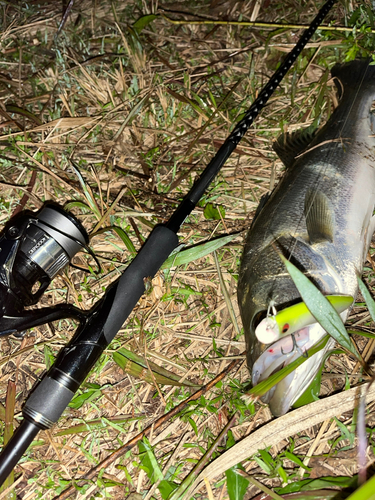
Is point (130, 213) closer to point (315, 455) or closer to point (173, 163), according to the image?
Result: point (173, 163)

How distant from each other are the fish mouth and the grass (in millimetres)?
283

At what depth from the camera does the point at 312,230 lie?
2.23 m

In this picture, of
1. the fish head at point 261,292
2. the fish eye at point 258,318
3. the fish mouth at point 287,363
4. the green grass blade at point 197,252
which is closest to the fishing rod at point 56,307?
the green grass blade at point 197,252

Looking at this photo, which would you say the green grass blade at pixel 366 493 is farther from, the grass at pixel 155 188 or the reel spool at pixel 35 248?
the reel spool at pixel 35 248

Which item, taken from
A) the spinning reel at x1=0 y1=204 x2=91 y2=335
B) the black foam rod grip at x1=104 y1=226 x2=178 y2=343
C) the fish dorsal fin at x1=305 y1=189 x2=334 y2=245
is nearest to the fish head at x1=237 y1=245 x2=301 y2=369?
the fish dorsal fin at x1=305 y1=189 x2=334 y2=245

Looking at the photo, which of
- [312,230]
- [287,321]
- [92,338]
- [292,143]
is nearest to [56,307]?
[92,338]

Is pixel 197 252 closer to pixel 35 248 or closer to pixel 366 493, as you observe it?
pixel 35 248

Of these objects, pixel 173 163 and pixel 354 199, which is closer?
pixel 354 199

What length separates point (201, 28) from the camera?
349 centimetres

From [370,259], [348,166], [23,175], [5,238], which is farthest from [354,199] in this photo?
[23,175]

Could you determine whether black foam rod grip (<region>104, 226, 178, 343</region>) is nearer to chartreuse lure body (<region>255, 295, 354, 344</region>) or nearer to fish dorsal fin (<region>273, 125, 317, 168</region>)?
chartreuse lure body (<region>255, 295, 354, 344</region>)

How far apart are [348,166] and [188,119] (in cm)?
129

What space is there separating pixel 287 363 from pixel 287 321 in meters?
0.34

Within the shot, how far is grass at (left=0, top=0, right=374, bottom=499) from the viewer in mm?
2229
